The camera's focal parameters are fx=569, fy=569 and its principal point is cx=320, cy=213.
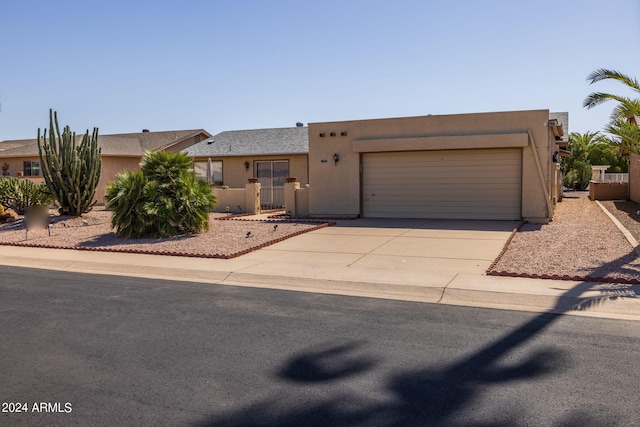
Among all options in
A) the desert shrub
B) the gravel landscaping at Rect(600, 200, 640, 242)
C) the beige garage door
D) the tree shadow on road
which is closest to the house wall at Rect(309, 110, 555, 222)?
the beige garage door

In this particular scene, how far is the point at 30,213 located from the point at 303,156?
1252cm

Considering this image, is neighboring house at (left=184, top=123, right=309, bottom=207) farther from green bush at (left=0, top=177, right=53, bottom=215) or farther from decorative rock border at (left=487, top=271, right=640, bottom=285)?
decorative rock border at (left=487, top=271, right=640, bottom=285)

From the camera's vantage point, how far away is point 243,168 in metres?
28.0

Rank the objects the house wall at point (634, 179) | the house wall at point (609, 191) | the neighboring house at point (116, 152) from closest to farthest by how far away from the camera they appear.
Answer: the house wall at point (634, 179)
the house wall at point (609, 191)
the neighboring house at point (116, 152)

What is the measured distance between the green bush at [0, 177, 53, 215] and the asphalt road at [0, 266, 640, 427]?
577 inches

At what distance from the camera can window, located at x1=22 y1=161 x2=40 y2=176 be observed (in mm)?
32534

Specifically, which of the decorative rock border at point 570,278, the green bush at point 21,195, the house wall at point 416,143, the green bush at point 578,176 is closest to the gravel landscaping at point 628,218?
the house wall at point 416,143

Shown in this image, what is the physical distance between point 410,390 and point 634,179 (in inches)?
1019

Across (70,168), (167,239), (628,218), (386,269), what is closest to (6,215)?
(70,168)

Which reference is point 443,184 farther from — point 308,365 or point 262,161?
point 308,365

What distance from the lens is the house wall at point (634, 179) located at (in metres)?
25.1

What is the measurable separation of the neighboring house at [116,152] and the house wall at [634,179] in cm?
2353

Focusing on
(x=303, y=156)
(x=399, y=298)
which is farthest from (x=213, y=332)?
(x=303, y=156)

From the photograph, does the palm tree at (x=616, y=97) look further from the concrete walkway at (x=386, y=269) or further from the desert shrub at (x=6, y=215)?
the desert shrub at (x=6, y=215)
